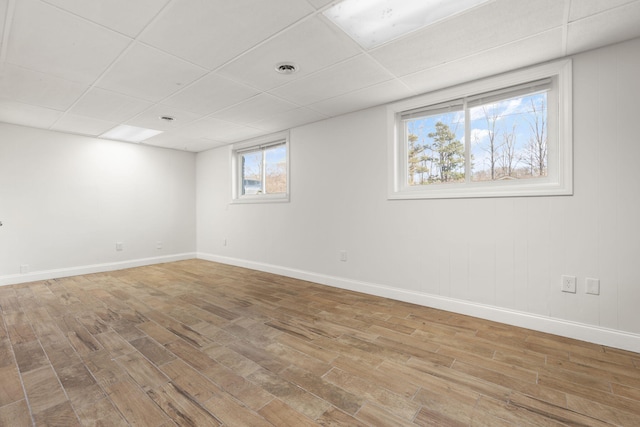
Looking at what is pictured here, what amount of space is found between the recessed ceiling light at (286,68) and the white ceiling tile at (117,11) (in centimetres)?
98

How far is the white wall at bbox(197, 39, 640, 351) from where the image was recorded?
2184mm

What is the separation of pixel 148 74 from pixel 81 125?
2.40m

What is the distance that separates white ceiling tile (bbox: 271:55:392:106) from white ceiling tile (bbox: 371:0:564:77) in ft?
0.49

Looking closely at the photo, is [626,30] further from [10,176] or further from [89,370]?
[10,176]

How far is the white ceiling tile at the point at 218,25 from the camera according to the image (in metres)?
1.79

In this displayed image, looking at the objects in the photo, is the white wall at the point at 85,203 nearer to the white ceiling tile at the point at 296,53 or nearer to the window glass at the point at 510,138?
the white ceiling tile at the point at 296,53

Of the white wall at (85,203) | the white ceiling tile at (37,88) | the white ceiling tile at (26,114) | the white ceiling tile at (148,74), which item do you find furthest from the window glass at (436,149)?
the white wall at (85,203)

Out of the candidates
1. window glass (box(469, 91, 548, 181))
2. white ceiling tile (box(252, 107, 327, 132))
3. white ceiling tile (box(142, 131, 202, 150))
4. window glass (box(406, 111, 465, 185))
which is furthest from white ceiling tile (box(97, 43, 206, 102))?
window glass (box(469, 91, 548, 181))

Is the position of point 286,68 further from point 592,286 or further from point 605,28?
point 592,286

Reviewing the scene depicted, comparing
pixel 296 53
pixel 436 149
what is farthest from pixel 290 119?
pixel 436 149

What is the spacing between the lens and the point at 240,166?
549 centimetres

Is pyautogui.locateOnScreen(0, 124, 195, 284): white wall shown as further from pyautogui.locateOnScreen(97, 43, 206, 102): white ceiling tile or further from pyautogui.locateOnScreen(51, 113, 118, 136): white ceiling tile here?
pyautogui.locateOnScreen(97, 43, 206, 102): white ceiling tile

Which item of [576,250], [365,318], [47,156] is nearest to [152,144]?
[47,156]

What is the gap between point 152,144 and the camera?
5375 millimetres
